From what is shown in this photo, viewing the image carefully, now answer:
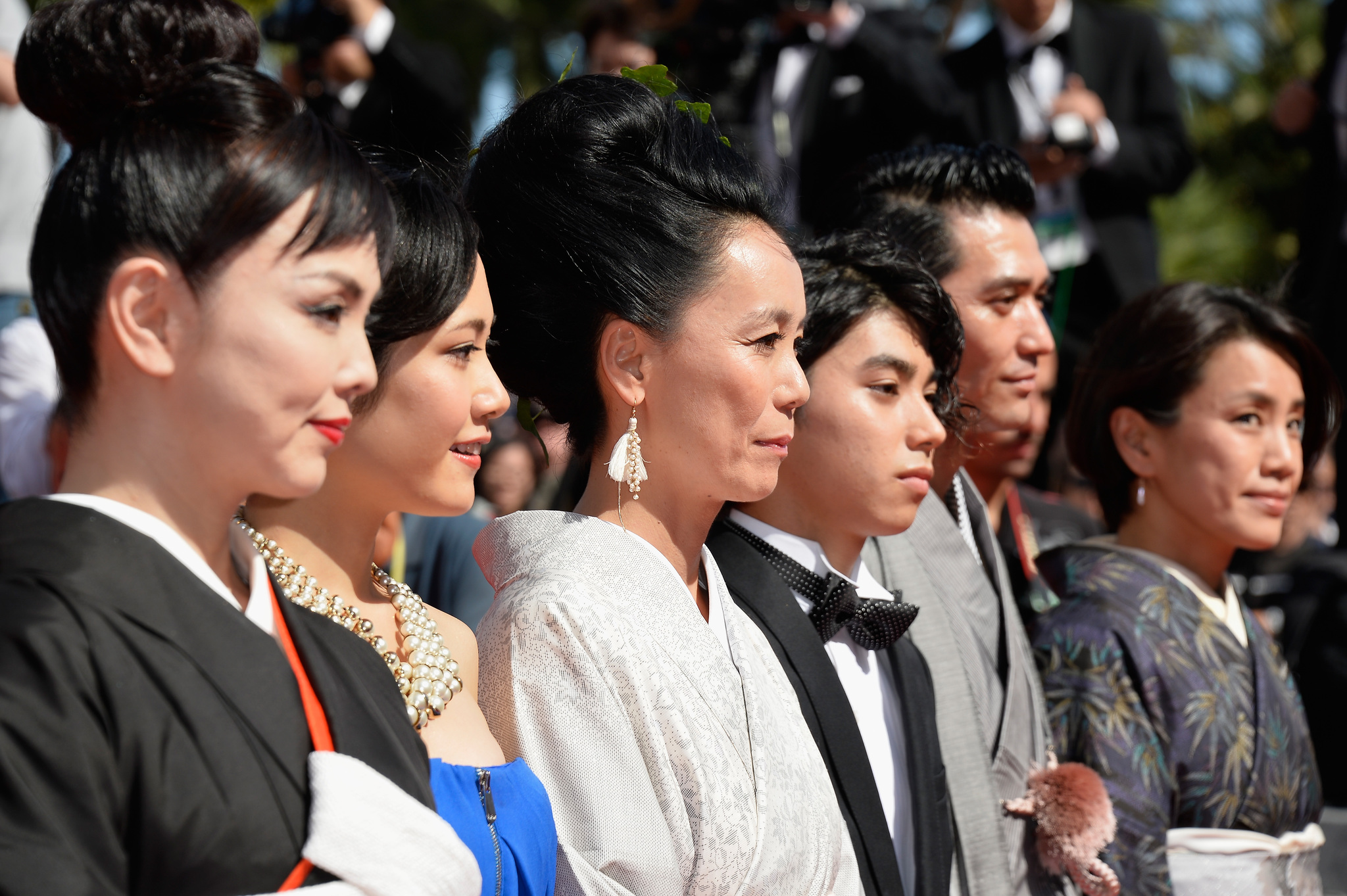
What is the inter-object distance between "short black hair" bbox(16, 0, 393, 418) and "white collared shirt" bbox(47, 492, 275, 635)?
0.12 metres

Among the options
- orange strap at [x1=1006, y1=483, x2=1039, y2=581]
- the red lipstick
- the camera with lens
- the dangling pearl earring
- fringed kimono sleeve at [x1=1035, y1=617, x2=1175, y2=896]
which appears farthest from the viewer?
the camera with lens

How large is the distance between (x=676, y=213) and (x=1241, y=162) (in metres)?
12.2

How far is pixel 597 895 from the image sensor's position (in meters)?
1.81

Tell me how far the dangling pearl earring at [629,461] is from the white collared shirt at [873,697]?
1.64ft

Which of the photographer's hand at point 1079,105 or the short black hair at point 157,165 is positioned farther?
the photographer's hand at point 1079,105

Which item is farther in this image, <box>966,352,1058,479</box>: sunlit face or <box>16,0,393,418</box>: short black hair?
<box>966,352,1058,479</box>: sunlit face

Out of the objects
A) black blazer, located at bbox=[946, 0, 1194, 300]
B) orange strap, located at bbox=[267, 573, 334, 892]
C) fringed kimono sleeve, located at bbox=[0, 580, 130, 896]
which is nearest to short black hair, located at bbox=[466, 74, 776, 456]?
orange strap, located at bbox=[267, 573, 334, 892]

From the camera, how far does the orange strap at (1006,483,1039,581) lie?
3415 mm

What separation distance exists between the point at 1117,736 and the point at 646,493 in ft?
4.18

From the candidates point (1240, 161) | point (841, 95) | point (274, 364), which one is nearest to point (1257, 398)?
point (841, 95)

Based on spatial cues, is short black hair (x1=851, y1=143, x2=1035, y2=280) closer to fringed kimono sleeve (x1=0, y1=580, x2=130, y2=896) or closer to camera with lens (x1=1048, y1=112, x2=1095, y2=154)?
camera with lens (x1=1048, y1=112, x2=1095, y2=154)

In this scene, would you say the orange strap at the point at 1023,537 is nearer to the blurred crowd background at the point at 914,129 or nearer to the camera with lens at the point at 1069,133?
the blurred crowd background at the point at 914,129

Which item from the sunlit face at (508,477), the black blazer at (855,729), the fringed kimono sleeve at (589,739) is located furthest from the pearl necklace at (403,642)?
the sunlit face at (508,477)

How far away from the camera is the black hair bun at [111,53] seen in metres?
1.53
